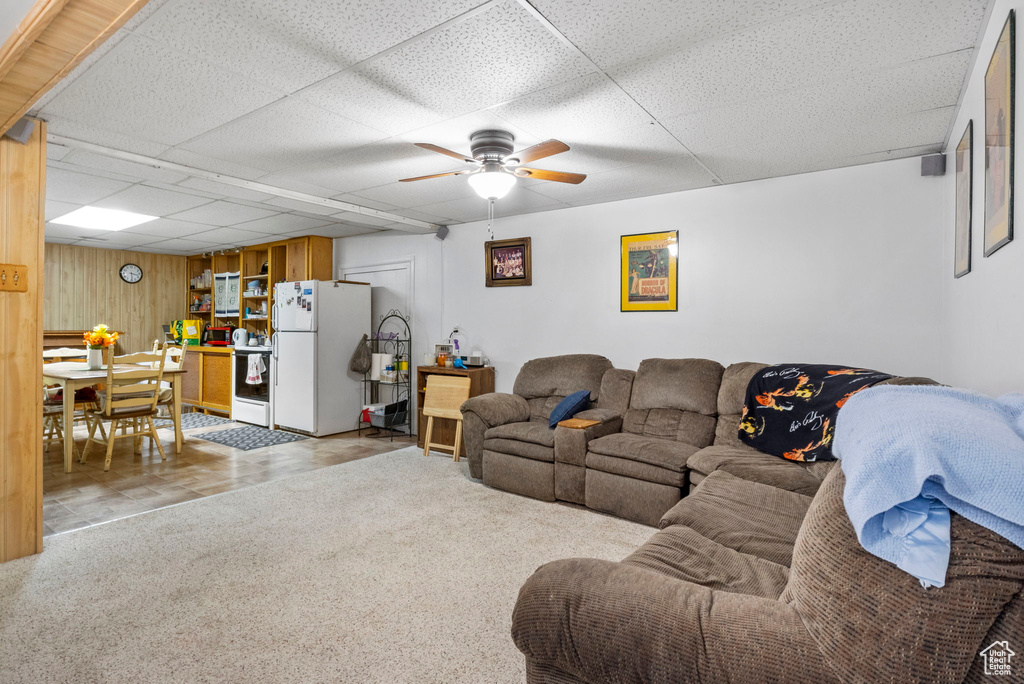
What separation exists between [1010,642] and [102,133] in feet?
13.7

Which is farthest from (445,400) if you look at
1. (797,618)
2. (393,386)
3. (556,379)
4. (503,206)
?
(797,618)

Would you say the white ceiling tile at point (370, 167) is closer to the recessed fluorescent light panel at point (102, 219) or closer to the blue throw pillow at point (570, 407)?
the blue throw pillow at point (570, 407)

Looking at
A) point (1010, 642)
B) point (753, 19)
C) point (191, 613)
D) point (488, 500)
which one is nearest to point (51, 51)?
point (191, 613)

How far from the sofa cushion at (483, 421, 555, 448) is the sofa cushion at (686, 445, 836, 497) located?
101 cm

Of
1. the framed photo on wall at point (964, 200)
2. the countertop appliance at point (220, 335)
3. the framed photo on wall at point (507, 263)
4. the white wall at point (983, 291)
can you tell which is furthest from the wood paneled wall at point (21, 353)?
the countertop appliance at point (220, 335)

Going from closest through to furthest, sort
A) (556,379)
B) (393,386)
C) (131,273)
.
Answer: (556,379) < (393,386) < (131,273)

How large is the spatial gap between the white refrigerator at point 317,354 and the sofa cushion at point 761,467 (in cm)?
407

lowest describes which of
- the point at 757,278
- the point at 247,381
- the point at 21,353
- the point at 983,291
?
the point at 247,381

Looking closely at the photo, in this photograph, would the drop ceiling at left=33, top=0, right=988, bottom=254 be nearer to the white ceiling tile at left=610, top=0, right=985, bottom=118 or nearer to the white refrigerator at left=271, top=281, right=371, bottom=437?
the white ceiling tile at left=610, top=0, right=985, bottom=118

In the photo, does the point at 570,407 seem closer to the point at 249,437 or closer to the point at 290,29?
the point at 290,29

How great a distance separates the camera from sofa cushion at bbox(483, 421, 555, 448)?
3736 mm

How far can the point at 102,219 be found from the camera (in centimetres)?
542

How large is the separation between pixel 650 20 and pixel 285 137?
2.15m

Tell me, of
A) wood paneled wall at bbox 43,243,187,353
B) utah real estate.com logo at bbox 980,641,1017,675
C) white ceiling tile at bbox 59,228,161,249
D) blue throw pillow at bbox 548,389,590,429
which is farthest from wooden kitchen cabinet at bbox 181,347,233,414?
utah real estate.com logo at bbox 980,641,1017,675
